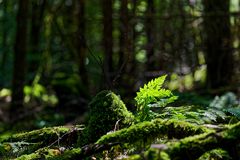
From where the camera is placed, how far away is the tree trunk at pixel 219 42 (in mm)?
10164

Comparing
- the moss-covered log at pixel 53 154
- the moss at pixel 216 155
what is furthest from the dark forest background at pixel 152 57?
the moss at pixel 216 155

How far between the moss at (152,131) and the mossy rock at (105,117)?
337 millimetres

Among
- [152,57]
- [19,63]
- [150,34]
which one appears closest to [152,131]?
[19,63]

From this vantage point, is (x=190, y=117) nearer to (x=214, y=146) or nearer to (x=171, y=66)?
(x=214, y=146)

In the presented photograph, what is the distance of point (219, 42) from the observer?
10.3m

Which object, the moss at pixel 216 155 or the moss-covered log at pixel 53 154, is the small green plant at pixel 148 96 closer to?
the moss-covered log at pixel 53 154

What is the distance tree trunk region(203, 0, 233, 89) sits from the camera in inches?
400

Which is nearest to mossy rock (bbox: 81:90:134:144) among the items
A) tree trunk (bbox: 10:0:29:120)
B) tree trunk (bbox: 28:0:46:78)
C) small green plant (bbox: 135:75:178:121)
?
small green plant (bbox: 135:75:178:121)

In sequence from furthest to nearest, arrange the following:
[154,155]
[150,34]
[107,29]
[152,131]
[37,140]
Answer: [150,34], [107,29], [37,140], [152,131], [154,155]

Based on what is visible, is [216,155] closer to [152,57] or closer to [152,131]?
[152,131]

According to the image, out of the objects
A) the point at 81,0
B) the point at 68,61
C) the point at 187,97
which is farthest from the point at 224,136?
the point at 68,61

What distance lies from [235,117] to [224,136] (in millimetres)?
960

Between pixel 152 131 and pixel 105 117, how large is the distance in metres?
0.54

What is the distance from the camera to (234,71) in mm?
10344
